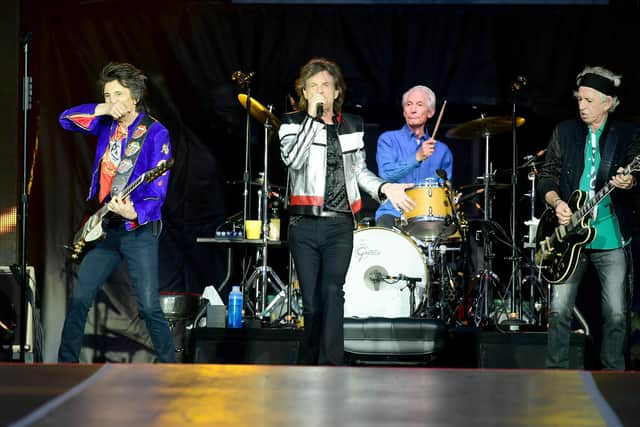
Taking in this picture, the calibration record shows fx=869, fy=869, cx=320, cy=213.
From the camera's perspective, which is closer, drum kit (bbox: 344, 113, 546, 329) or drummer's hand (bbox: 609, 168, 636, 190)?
drummer's hand (bbox: 609, 168, 636, 190)

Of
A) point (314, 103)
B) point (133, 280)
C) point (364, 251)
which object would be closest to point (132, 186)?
point (133, 280)

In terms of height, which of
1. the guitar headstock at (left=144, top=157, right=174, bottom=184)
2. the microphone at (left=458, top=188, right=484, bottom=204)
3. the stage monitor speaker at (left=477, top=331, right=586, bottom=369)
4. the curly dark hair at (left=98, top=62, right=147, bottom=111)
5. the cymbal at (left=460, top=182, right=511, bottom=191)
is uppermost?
the curly dark hair at (left=98, top=62, right=147, bottom=111)

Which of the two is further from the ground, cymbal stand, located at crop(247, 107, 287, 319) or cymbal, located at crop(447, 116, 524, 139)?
cymbal, located at crop(447, 116, 524, 139)

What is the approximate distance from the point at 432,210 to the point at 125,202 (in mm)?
2985

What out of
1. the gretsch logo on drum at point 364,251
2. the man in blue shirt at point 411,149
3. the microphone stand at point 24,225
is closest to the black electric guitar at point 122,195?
the microphone stand at point 24,225

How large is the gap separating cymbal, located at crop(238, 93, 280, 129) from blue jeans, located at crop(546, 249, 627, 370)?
10.3 feet

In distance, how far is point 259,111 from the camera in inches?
296

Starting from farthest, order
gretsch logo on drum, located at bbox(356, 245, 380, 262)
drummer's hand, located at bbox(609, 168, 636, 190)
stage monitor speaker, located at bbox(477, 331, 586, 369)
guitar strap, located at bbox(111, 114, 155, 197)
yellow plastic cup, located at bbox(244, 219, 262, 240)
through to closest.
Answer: yellow plastic cup, located at bbox(244, 219, 262, 240) → gretsch logo on drum, located at bbox(356, 245, 380, 262) → stage monitor speaker, located at bbox(477, 331, 586, 369) → guitar strap, located at bbox(111, 114, 155, 197) → drummer's hand, located at bbox(609, 168, 636, 190)

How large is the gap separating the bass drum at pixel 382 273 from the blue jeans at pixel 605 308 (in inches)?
72.6

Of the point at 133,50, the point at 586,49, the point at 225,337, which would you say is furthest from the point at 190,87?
the point at 586,49

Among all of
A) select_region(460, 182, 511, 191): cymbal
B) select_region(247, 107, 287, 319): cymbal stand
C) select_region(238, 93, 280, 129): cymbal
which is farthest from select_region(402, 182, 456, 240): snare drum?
select_region(238, 93, 280, 129): cymbal

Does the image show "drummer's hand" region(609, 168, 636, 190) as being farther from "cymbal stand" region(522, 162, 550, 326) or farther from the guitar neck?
the guitar neck

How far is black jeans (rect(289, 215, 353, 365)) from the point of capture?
458cm

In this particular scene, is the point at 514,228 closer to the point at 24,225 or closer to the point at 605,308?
the point at 605,308
